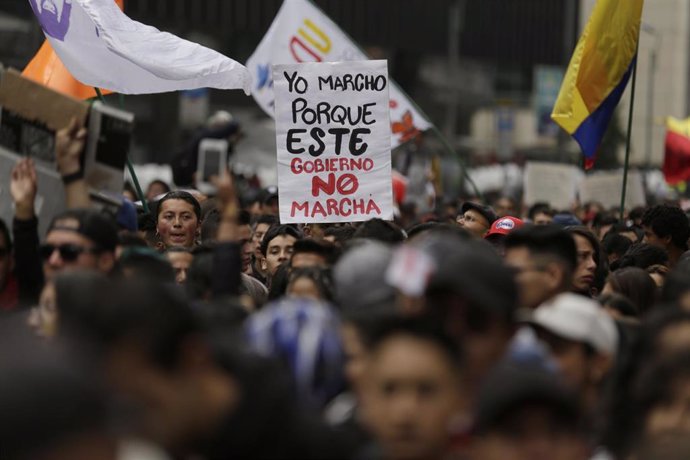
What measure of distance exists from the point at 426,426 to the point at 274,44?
998 centimetres

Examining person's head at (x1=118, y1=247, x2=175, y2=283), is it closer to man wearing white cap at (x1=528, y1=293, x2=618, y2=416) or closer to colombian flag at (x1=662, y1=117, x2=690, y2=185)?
man wearing white cap at (x1=528, y1=293, x2=618, y2=416)

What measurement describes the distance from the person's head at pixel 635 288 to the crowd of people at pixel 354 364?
1242 mm

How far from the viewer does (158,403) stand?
14.1 feet

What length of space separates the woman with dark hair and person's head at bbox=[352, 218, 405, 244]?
0.84 meters

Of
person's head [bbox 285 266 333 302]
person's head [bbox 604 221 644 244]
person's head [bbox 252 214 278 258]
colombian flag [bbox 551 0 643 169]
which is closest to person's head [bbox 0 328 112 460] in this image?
person's head [bbox 285 266 333 302]

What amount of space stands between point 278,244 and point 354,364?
5.03m

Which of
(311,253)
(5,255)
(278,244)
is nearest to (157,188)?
(278,244)

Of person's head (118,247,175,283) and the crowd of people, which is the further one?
person's head (118,247,175,283)

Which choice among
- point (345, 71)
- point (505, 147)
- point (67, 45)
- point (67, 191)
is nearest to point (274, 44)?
point (345, 71)

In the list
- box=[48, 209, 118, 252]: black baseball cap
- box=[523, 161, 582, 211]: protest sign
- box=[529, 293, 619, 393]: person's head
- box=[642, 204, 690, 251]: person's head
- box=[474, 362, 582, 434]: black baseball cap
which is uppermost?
box=[48, 209, 118, 252]: black baseball cap

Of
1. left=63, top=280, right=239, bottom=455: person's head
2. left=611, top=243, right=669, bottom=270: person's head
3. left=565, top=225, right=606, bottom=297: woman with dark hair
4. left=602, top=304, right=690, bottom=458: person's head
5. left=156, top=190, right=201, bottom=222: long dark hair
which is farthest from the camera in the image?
left=156, top=190, right=201, bottom=222: long dark hair

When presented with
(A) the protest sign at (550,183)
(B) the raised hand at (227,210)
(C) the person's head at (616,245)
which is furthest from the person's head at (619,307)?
(A) the protest sign at (550,183)

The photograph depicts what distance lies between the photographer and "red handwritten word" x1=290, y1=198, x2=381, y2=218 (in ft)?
35.4

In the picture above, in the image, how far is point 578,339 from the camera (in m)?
5.51
